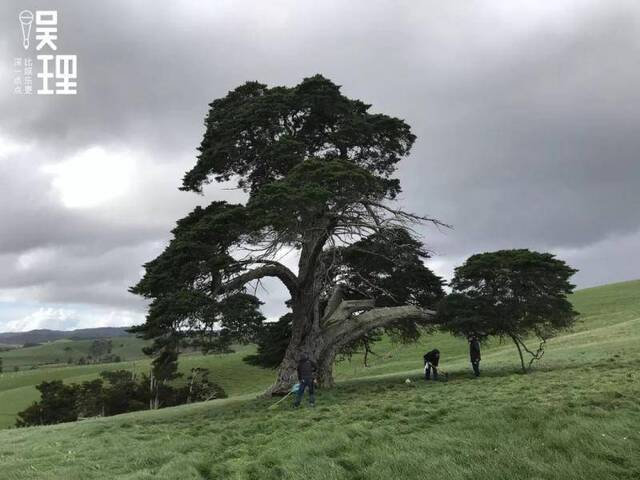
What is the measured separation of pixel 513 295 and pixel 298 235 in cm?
1039

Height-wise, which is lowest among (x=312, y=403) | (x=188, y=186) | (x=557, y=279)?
(x=312, y=403)

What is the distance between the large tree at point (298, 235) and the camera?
59.9 ft

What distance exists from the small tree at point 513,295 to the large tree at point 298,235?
2.83m

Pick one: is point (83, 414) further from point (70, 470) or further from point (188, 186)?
point (70, 470)

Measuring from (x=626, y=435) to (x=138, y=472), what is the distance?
332 inches

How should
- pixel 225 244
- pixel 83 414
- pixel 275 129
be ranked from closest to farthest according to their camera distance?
pixel 225 244
pixel 275 129
pixel 83 414

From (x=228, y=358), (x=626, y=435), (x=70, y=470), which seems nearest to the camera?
(x=626, y=435)

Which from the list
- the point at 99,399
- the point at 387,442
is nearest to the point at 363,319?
the point at 387,442

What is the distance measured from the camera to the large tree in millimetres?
18266

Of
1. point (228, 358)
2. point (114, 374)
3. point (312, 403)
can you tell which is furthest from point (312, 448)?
point (228, 358)

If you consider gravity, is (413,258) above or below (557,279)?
above

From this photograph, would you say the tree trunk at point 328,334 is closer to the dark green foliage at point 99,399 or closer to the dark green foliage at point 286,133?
the dark green foliage at point 286,133

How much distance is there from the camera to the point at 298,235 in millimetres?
19562

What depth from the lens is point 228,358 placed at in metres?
102
